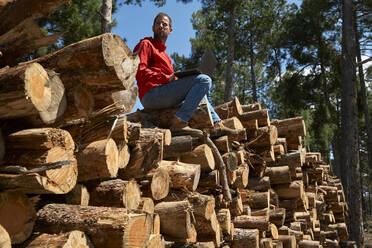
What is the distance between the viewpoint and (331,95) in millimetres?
18750

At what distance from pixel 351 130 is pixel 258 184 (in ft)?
19.0

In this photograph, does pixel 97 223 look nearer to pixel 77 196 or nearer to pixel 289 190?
pixel 77 196

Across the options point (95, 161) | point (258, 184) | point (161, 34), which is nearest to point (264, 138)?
point (258, 184)

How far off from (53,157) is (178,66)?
16982 mm

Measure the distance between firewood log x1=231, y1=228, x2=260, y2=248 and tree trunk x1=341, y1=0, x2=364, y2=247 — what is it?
637 cm

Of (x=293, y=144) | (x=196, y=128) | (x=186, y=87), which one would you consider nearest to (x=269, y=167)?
(x=293, y=144)

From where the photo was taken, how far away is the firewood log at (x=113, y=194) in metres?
2.33

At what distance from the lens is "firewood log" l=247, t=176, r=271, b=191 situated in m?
5.01

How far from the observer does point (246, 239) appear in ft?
12.9

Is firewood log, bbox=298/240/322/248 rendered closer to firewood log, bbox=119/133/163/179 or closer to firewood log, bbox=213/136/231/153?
firewood log, bbox=213/136/231/153

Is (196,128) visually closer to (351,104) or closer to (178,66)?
(351,104)

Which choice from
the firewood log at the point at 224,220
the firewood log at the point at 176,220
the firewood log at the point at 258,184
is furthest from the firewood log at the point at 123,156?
the firewood log at the point at 258,184

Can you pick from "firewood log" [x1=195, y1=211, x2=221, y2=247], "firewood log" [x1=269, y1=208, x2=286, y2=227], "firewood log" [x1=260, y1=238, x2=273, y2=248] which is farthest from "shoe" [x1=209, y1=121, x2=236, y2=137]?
"firewood log" [x1=269, y1=208, x2=286, y2=227]

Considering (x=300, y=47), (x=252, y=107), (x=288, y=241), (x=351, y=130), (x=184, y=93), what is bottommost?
(x=288, y=241)
